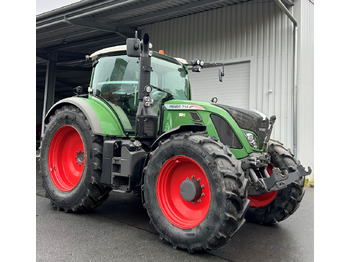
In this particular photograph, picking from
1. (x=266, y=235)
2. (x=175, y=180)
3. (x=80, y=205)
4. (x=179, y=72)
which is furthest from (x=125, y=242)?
(x=179, y=72)

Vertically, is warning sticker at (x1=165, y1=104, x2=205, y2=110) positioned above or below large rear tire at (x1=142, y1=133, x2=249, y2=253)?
above

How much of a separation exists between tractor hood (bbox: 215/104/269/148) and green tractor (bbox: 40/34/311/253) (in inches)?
0.5

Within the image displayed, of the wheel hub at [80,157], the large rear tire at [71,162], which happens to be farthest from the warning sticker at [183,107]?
the wheel hub at [80,157]

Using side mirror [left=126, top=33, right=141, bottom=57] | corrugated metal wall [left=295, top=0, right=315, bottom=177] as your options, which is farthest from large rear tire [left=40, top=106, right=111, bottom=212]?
corrugated metal wall [left=295, top=0, right=315, bottom=177]

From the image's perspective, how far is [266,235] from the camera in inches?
160

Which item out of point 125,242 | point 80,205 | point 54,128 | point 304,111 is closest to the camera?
point 125,242

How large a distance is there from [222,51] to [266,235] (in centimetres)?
658

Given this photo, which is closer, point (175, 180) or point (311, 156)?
point (175, 180)

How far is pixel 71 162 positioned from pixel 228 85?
223 inches

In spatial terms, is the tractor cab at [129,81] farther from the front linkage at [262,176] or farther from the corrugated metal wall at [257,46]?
the corrugated metal wall at [257,46]

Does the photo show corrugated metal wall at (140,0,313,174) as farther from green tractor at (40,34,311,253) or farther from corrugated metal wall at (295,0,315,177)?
green tractor at (40,34,311,253)

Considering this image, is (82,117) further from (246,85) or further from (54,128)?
(246,85)

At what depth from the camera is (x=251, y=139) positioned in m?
3.90

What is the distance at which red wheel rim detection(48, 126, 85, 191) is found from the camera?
16.3ft
